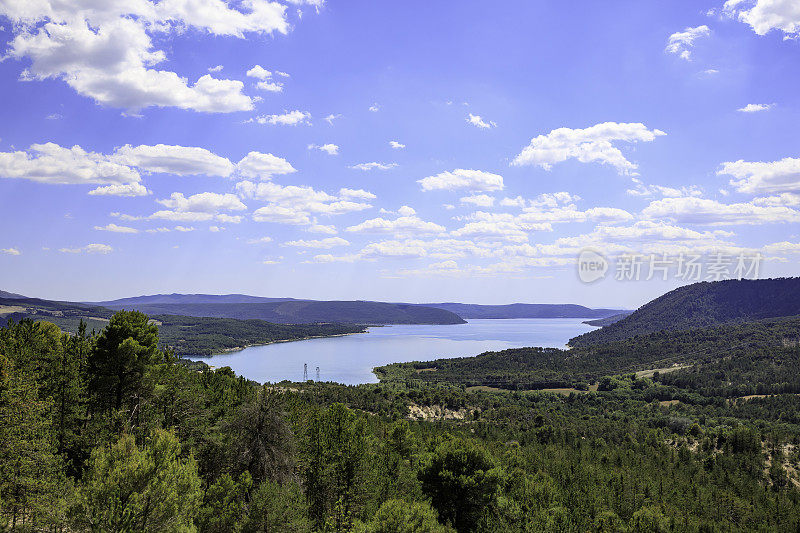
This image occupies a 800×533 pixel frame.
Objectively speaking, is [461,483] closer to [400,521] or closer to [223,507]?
[400,521]

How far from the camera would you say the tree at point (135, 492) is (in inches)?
748

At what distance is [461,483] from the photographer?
36.8 m

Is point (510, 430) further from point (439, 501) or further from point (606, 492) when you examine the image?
point (439, 501)

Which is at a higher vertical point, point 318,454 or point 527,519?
point 318,454

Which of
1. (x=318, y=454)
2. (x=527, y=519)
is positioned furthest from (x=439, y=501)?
(x=318, y=454)

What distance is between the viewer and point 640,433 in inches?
4643

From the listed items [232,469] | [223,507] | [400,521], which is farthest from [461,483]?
[223,507]

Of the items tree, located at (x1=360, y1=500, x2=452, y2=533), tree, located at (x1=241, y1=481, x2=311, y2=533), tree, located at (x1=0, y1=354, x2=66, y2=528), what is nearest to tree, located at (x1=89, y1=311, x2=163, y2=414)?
tree, located at (x1=0, y1=354, x2=66, y2=528)

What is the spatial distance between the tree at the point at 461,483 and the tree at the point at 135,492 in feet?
70.2

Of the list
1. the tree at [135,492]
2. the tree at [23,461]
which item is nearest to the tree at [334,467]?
the tree at [135,492]

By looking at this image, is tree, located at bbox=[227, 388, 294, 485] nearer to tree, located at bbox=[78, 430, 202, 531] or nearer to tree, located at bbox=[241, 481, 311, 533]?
tree, located at bbox=[241, 481, 311, 533]

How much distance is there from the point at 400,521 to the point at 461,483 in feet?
51.6

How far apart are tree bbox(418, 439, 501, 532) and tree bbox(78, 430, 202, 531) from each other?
70.2 ft

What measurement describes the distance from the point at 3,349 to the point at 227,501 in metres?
18.9
